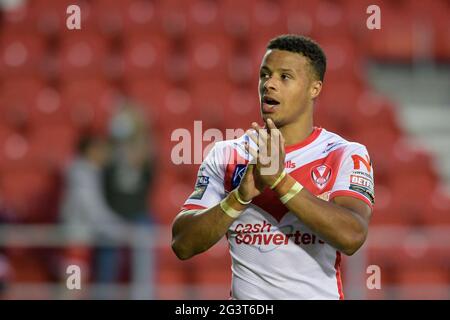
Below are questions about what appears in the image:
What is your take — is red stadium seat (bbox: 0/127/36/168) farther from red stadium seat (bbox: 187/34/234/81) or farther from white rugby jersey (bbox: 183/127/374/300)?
white rugby jersey (bbox: 183/127/374/300)

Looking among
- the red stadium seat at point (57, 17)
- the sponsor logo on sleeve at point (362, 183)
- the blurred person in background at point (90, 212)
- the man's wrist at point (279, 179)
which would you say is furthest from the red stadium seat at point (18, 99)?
the man's wrist at point (279, 179)

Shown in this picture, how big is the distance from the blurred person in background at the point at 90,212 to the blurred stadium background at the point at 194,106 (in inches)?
3.7

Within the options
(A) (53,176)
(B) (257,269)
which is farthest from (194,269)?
(B) (257,269)

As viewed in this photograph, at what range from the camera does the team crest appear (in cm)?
307

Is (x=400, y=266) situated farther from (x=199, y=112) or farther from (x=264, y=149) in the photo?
(x=264, y=149)

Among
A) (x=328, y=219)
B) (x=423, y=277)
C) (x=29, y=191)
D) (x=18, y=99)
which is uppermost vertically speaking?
(x=328, y=219)

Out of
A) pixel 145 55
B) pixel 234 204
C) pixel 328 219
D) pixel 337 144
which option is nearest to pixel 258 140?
pixel 234 204

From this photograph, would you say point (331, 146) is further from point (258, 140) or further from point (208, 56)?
point (208, 56)

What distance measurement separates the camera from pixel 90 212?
7.18m

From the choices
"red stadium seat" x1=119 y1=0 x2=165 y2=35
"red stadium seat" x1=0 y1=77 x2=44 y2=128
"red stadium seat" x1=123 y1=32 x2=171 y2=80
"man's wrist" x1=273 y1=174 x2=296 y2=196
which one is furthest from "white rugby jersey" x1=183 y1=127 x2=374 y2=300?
"red stadium seat" x1=119 y1=0 x2=165 y2=35

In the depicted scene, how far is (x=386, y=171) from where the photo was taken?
8.81 m

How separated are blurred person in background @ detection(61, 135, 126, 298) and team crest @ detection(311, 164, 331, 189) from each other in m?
4.23

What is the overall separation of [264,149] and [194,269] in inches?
217

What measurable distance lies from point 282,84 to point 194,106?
6373 millimetres
